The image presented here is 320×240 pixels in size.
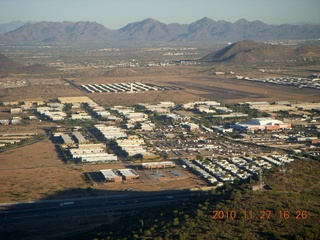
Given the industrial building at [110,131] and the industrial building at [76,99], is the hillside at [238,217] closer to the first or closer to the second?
the industrial building at [110,131]

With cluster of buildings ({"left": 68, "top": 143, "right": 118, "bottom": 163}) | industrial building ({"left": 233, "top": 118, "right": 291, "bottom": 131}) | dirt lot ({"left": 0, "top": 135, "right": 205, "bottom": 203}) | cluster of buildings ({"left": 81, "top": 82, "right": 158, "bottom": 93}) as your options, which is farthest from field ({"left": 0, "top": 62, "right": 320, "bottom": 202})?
industrial building ({"left": 233, "top": 118, "right": 291, "bottom": 131})

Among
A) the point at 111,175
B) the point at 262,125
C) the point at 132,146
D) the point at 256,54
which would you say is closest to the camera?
the point at 111,175

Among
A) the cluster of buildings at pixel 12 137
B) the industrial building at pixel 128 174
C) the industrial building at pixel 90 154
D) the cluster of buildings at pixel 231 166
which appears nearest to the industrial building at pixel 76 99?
the cluster of buildings at pixel 12 137

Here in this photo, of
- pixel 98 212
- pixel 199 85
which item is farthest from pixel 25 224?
pixel 199 85

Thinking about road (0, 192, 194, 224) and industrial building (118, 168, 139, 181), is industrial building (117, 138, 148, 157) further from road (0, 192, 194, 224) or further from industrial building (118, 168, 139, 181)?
road (0, 192, 194, 224)

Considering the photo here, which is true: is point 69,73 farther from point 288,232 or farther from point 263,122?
point 288,232

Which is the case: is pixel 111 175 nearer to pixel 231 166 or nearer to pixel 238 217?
pixel 231 166

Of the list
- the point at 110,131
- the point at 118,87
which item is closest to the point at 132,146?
the point at 110,131
